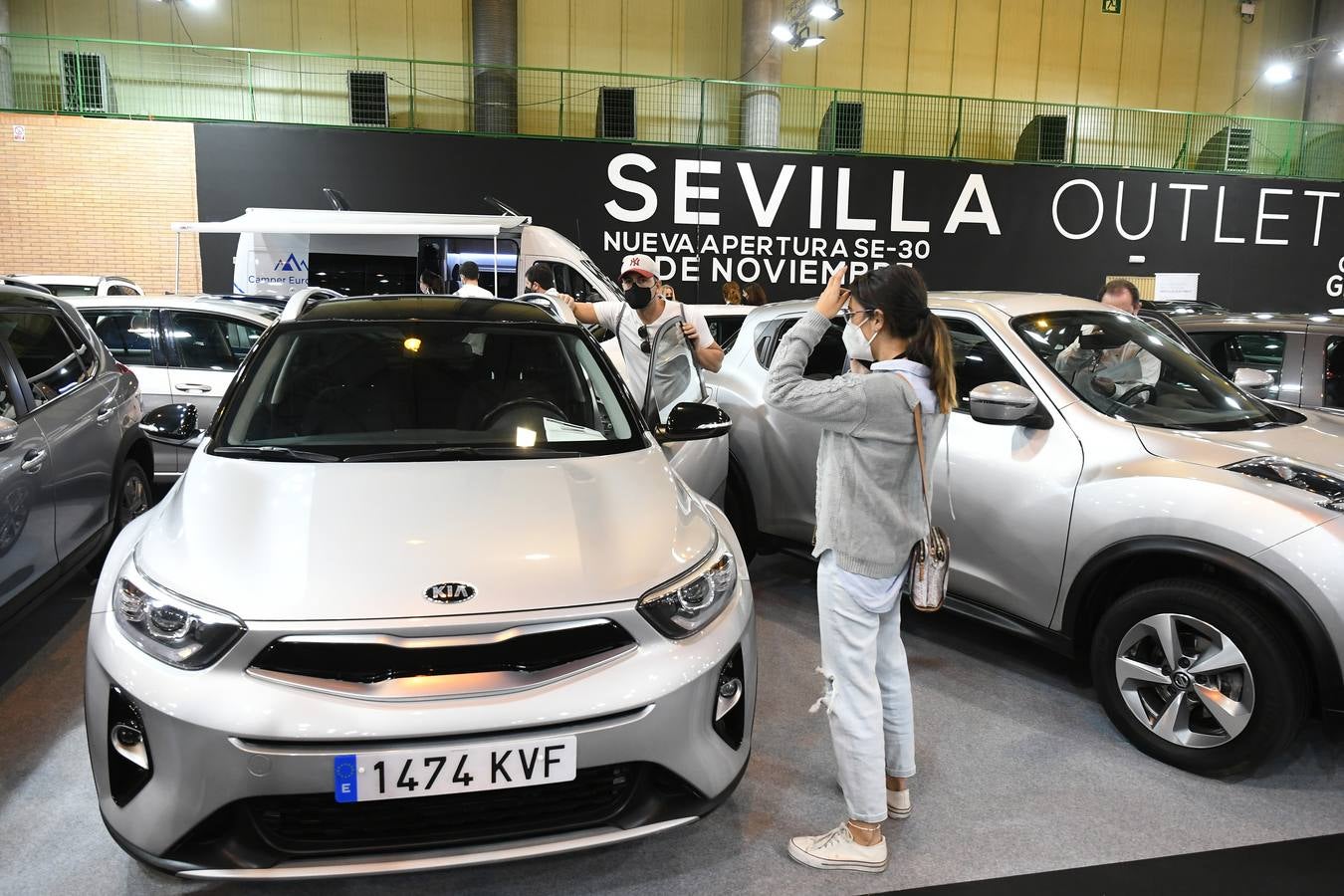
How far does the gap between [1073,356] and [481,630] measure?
266 centimetres

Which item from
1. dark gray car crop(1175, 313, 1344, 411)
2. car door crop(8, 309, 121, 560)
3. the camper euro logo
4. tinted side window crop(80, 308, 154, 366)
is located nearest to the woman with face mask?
car door crop(8, 309, 121, 560)

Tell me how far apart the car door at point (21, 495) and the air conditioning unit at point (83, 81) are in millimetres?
11270

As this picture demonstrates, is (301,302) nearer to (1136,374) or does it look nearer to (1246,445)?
(1136,374)

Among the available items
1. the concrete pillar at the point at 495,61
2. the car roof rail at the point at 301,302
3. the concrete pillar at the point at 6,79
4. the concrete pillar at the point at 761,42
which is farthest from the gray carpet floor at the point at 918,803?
the concrete pillar at the point at 761,42

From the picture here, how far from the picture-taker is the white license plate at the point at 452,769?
1.84 m

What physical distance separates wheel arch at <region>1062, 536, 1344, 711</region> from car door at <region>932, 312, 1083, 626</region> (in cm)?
11

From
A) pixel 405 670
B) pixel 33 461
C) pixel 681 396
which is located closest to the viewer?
pixel 405 670

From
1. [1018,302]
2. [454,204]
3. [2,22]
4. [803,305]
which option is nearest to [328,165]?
[454,204]

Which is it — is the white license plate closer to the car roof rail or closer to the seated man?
the car roof rail

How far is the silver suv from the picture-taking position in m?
2.71

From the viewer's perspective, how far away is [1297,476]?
9.41 ft

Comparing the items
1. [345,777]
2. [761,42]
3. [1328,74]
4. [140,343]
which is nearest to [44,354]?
[140,343]

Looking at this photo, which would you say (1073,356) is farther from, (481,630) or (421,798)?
(421,798)

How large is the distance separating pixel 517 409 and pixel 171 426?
1.13 m
